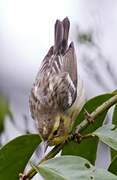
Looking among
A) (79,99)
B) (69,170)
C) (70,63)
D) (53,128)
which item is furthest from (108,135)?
(70,63)

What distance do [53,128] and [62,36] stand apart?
3.70ft

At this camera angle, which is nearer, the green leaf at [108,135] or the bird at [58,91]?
the green leaf at [108,135]

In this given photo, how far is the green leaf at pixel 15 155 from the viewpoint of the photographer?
5.92 feet

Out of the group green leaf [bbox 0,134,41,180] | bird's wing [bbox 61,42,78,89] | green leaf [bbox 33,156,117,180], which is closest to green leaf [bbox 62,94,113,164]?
green leaf [bbox 0,134,41,180]

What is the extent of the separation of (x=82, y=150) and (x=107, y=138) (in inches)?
11.6

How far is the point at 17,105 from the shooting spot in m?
4.53

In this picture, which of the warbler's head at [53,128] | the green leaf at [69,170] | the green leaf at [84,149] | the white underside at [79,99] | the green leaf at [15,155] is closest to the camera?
the green leaf at [69,170]

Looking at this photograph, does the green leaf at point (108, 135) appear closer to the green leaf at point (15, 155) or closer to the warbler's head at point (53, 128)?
the green leaf at point (15, 155)

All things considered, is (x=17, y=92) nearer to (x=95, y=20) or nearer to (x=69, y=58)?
(x=95, y=20)

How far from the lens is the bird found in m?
2.69

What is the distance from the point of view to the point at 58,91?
3.14 metres

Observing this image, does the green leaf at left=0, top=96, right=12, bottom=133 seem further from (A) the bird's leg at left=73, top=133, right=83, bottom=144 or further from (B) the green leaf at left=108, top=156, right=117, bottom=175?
(B) the green leaf at left=108, top=156, right=117, bottom=175

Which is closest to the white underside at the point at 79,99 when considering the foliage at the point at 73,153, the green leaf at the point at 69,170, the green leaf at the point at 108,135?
the foliage at the point at 73,153

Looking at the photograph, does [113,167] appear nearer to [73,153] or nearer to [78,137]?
[78,137]
